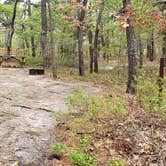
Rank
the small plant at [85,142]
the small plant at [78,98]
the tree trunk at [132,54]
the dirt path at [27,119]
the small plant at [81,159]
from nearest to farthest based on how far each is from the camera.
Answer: the small plant at [81,159] < the dirt path at [27,119] < the small plant at [85,142] < the small plant at [78,98] < the tree trunk at [132,54]

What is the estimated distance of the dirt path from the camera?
510 centimetres

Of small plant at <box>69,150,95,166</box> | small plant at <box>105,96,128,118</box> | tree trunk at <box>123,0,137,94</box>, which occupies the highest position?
tree trunk at <box>123,0,137,94</box>

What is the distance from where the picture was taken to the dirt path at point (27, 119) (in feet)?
16.7

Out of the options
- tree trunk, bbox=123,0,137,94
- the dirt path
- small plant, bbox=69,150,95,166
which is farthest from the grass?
tree trunk, bbox=123,0,137,94

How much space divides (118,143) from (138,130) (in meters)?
0.59

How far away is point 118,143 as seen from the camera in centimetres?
553

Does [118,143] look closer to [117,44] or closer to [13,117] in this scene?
[13,117]

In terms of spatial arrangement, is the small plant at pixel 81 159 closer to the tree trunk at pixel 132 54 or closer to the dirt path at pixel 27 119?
the dirt path at pixel 27 119

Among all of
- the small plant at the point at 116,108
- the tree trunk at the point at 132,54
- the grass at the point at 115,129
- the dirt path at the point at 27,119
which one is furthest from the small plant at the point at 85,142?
→ the tree trunk at the point at 132,54

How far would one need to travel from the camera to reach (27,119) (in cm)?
700

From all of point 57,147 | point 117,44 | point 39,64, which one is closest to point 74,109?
point 57,147

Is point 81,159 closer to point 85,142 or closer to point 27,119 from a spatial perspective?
point 85,142

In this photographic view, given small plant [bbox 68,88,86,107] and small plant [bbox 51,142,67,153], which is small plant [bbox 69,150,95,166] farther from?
small plant [bbox 68,88,86,107]

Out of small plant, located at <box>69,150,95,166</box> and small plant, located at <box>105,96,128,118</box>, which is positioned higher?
small plant, located at <box>105,96,128,118</box>
